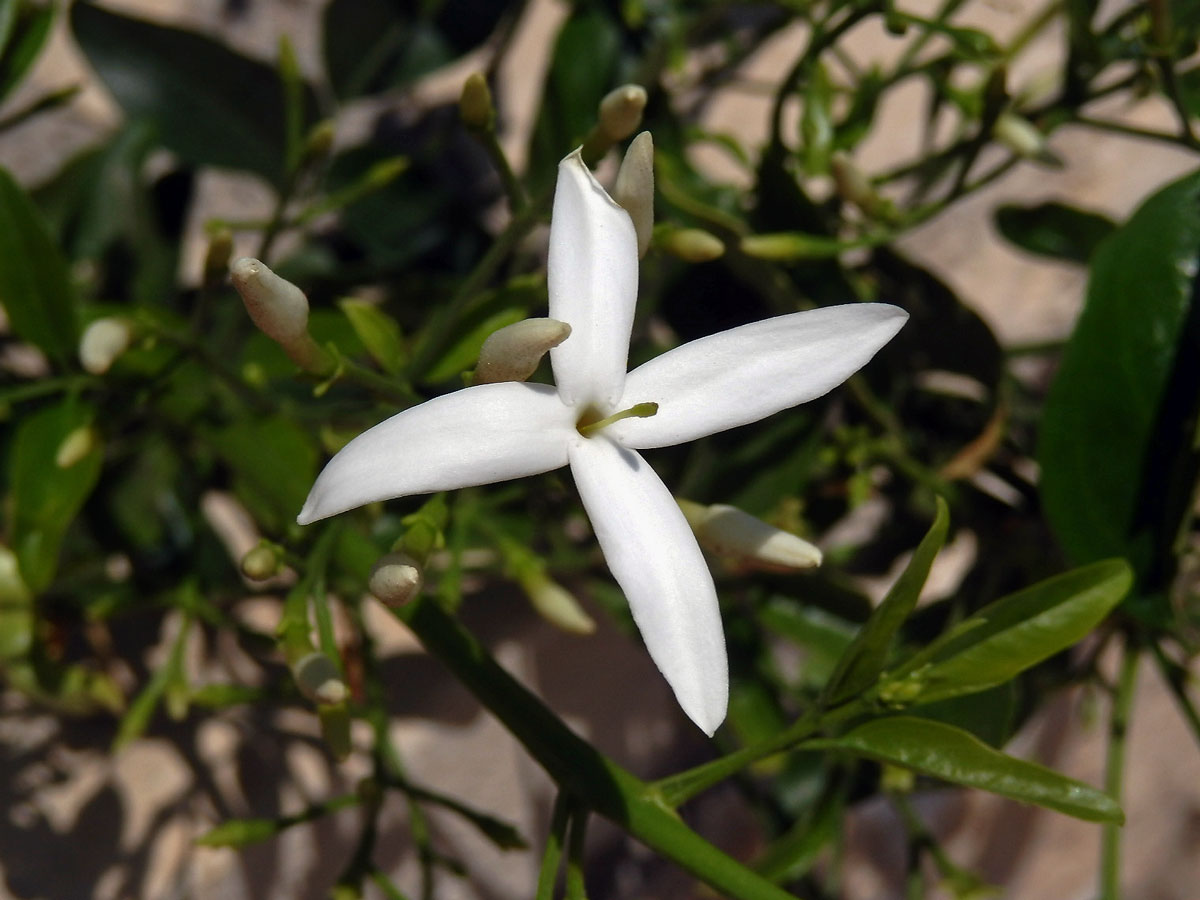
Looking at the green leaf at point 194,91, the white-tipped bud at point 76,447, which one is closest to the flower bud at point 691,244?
the white-tipped bud at point 76,447

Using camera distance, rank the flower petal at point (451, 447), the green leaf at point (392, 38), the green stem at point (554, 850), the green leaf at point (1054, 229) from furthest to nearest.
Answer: the green leaf at point (392, 38) → the green leaf at point (1054, 229) → the green stem at point (554, 850) → the flower petal at point (451, 447)

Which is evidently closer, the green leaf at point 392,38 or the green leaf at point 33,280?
the green leaf at point 33,280

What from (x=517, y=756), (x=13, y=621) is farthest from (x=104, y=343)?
(x=517, y=756)

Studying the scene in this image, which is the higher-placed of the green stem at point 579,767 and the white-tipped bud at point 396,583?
the white-tipped bud at point 396,583

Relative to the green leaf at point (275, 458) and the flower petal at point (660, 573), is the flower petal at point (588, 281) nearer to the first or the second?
the flower petal at point (660, 573)

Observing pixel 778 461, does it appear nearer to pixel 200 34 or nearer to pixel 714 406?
pixel 714 406

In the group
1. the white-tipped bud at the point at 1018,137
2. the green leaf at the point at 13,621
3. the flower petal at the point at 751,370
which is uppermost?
the flower petal at the point at 751,370
